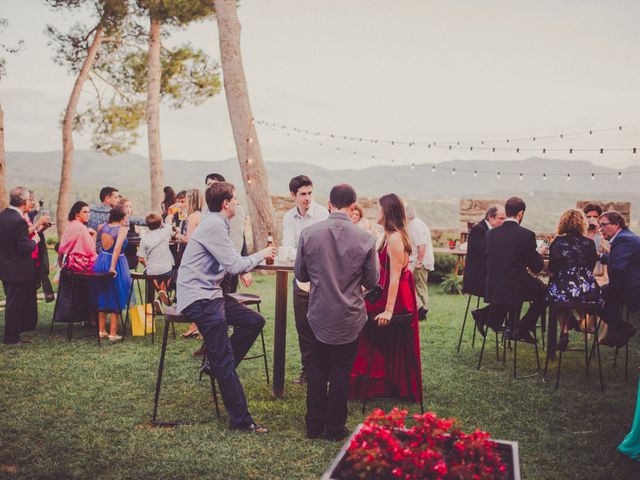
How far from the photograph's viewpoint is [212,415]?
4.13 metres

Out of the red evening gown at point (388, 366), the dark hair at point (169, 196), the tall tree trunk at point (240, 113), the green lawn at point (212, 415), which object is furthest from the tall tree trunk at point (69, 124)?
the red evening gown at point (388, 366)

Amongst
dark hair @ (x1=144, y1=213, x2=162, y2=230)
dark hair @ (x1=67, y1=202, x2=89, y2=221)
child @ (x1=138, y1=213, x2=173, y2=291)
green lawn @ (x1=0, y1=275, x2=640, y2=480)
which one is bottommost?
green lawn @ (x1=0, y1=275, x2=640, y2=480)

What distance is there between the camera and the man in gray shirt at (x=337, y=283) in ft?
11.4

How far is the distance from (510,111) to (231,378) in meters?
23.9

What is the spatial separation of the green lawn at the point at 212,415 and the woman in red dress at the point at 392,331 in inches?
6.2

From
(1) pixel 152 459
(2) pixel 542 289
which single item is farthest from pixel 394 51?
(1) pixel 152 459

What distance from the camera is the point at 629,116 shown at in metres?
15.7

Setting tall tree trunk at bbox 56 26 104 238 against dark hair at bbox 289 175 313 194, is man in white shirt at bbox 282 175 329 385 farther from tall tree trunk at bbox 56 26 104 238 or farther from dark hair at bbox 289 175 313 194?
tall tree trunk at bbox 56 26 104 238

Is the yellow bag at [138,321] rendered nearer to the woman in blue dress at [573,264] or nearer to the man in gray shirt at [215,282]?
the man in gray shirt at [215,282]

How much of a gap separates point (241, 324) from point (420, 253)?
13.0 feet

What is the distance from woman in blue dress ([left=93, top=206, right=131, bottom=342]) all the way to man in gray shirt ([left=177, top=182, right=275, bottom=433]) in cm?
291

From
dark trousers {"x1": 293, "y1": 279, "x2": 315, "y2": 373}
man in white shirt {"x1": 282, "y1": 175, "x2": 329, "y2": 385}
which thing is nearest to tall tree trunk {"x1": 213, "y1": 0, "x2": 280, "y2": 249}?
man in white shirt {"x1": 282, "y1": 175, "x2": 329, "y2": 385}

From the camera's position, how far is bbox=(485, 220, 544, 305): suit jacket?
521 centimetres

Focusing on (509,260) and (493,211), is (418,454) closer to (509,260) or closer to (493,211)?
(509,260)
